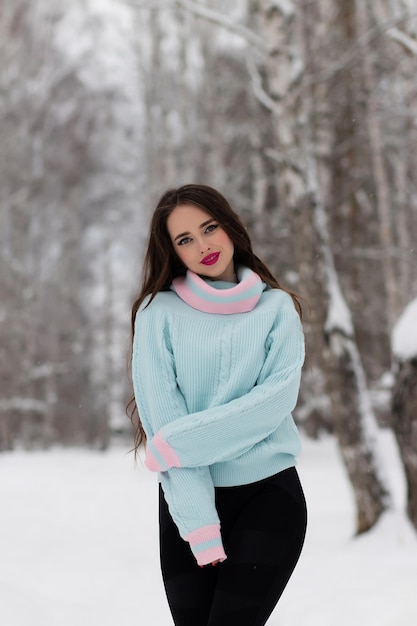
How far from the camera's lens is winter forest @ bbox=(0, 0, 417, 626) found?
235 inches

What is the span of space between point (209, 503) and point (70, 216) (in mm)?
18884

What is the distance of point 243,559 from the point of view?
1727 mm

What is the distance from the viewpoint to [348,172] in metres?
14.3

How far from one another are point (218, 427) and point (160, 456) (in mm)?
153

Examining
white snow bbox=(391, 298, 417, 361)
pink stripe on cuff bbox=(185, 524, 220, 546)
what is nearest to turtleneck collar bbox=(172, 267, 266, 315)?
pink stripe on cuff bbox=(185, 524, 220, 546)

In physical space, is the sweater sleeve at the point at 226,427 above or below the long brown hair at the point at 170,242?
below

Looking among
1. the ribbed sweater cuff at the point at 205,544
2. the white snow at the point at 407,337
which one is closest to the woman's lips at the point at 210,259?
the ribbed sweater cuff at the point at 205,544

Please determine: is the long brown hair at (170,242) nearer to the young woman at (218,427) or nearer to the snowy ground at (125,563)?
the young woman at (218,427)

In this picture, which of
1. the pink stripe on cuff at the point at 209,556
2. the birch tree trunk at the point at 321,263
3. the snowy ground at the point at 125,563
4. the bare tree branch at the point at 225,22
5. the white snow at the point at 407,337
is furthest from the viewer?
the bare tree branch at the point at 225,22

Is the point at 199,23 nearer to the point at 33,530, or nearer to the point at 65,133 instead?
the point at 65,133

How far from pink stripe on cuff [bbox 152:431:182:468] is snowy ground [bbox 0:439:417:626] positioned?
5.72 ft

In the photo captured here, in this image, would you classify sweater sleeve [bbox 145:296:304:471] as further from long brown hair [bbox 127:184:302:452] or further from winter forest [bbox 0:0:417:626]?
winter forest [bbox 0:0:417:626]

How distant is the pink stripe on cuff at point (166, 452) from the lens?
5.69 feet

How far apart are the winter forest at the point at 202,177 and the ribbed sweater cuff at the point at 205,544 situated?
4.37 meters
